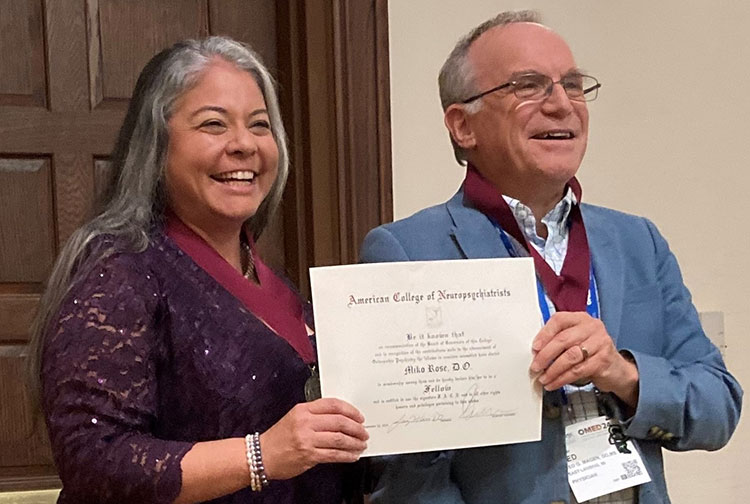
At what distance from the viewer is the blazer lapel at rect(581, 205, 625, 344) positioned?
1.31m

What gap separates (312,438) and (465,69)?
62 cm

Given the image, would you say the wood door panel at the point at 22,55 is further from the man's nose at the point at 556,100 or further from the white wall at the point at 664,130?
the man's nose at the point at 556,100

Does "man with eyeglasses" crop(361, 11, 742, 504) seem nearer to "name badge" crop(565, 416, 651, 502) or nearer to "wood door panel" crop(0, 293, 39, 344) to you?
"name badge" crop(565, 416, 651, 502)

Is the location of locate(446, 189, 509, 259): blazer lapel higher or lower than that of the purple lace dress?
higher

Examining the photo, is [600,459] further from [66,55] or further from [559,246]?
[66,55]

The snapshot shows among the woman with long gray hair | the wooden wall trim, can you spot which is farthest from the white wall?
the woman with long gray hair

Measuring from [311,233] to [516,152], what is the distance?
36.8 inches

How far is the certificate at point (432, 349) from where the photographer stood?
1152mm

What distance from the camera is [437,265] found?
118cm

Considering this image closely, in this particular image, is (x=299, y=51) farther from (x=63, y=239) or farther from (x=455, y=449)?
(x=455, y=449)

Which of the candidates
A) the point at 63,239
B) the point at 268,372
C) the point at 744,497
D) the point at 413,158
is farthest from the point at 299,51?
the point at 744,497

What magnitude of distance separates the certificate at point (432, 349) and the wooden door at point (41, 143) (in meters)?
1.14

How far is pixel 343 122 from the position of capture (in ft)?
7.01
